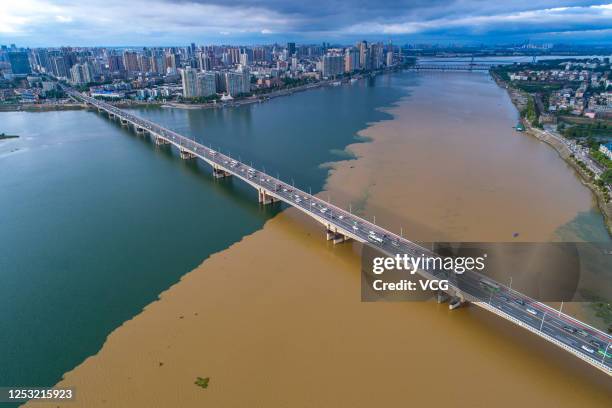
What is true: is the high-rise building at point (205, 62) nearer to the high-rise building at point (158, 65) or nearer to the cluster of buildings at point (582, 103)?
the high-rise building at point (158, 65)

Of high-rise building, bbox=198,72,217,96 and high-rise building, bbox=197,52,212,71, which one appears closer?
high-rise building, bbox=198,72,217,96

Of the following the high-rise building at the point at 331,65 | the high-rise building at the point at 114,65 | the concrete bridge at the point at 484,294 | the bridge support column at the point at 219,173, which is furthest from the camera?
the high-rise building at the point at 114,65

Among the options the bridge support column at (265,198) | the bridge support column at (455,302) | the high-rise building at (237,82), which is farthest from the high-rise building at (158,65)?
the bridge support column at (455,302)

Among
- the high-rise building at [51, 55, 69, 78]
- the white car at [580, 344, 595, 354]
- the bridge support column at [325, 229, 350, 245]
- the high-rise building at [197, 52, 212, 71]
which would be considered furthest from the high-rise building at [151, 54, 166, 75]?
the white car at [580, 344, 595, 354]

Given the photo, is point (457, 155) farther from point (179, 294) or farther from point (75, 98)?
point (75, 98)

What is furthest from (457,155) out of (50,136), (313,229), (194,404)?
(50,136)

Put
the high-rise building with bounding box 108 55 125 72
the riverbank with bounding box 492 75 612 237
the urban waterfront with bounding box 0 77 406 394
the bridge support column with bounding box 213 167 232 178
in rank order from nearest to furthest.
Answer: the urban waterfront with bounding box 0 77 406 394
the riverbank with bounding box 492 75 612 237
the bridge support column with bounding box 213 167 232 178
the high-rise building with bounding box 108 55 125 72

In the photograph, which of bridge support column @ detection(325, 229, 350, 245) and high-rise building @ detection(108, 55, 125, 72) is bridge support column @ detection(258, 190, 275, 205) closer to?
bridge support column @ detection(325, 229, 350, 245)
